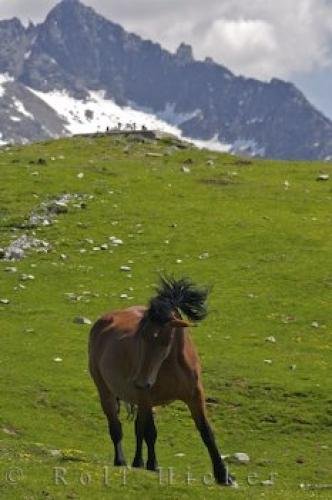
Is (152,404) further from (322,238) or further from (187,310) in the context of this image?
(322,238)

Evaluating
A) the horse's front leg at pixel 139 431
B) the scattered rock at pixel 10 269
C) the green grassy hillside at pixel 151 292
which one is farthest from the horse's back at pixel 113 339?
the scattered rock at pixel 10 269

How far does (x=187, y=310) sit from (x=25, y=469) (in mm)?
3950

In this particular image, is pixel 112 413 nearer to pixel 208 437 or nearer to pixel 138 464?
pixel 138 464

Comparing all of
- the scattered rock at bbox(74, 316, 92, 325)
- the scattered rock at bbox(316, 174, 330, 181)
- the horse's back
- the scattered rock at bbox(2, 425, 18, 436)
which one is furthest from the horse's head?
the scattered rock at bbox(316, 174, 330, 181)

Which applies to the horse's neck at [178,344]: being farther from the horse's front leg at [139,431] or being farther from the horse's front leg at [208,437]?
the horse's front leg at [139,431]

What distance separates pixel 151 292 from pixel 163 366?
58.1 ft

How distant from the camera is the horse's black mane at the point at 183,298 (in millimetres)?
16172

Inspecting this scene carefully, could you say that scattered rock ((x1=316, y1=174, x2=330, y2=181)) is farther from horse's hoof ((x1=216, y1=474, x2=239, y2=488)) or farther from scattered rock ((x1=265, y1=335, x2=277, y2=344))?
horse's hoof ((x1=216, y1=474, x2=239, y2=488))

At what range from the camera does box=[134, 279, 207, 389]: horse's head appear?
15656 millimetres

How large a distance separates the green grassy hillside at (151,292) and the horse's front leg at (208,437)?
56 centimetres

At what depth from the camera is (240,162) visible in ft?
193

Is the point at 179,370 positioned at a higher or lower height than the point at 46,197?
lower

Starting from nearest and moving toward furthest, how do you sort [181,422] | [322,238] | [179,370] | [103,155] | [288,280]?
[179,370], [181,422], [288,280], [322,238], [103,155]

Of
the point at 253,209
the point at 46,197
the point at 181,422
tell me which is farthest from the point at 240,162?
the point at 181,422
